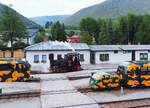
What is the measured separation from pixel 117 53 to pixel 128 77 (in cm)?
1607

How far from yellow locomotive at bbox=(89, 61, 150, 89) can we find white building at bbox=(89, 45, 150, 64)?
1434 centimetres

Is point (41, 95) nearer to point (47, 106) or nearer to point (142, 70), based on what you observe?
point (47, 106)

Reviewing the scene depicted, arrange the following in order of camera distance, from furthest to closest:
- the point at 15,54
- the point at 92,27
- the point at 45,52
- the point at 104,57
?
1. the point at 92,27
2. the point at 15,54
3. the point at 104,57
4. the point at 45,52

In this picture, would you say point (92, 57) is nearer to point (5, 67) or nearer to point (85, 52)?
point (85, 52)

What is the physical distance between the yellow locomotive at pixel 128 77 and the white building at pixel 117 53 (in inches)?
A: 564

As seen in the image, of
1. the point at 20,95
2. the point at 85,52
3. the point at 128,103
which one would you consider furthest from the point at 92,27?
the point at 128,103

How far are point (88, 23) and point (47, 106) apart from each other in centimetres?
4913

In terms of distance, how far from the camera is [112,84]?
12.6 meters

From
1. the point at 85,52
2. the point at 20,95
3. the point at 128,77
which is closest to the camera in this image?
the point at 20,95

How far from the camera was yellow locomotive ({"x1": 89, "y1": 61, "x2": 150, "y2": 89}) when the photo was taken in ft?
40.7

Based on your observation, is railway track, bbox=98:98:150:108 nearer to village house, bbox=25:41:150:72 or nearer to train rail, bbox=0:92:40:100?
train rail, bbox=0:92:40:100

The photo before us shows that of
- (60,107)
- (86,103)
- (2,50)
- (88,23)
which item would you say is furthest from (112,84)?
(88,23)

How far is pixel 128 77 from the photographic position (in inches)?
501

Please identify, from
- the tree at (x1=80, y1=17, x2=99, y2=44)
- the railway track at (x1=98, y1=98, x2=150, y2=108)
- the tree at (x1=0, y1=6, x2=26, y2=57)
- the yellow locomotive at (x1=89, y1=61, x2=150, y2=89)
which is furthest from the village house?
the tree at (x1=80, y1=17, x2=99, y2=44)
